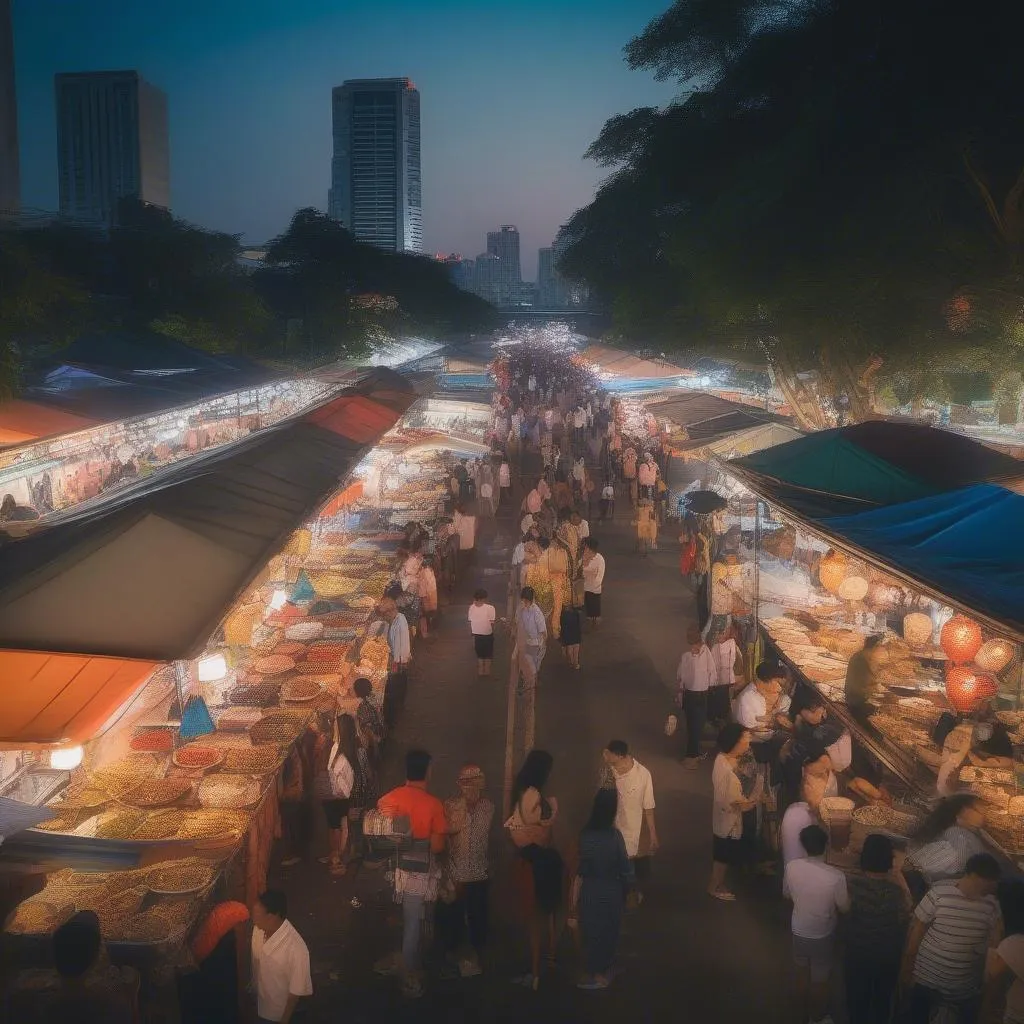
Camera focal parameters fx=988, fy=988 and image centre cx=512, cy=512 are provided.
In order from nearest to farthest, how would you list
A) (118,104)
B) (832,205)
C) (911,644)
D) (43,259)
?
(911,644), (832,205), (43,259), (118,104)

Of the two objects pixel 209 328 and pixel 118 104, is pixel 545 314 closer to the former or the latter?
pixel 118 104

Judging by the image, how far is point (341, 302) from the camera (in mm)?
41750

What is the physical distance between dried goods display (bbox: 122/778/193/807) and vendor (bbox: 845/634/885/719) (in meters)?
5.09

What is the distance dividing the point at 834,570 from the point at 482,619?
3806 millimetres

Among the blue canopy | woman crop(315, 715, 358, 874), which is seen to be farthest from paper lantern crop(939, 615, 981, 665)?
woman crop(315, 715, 358, 874)

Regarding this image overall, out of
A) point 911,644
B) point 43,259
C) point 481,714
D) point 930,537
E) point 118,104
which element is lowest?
point 481,714

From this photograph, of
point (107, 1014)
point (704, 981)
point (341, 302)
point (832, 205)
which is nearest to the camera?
point (107, 1014)

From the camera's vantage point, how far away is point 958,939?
452 cm

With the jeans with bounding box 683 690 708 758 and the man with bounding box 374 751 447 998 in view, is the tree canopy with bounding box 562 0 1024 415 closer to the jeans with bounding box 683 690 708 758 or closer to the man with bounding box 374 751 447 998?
the jeans with bounding box 683 690 708 758

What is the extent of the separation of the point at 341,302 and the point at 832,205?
103 feet

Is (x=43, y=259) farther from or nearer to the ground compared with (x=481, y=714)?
farther from the ground

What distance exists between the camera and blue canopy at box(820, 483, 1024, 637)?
5438 millimetres

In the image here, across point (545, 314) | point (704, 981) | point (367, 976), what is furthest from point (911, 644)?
point (545, 314)

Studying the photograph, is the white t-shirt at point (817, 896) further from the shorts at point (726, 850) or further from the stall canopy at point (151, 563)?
the stall canopy at point (151, 563)
